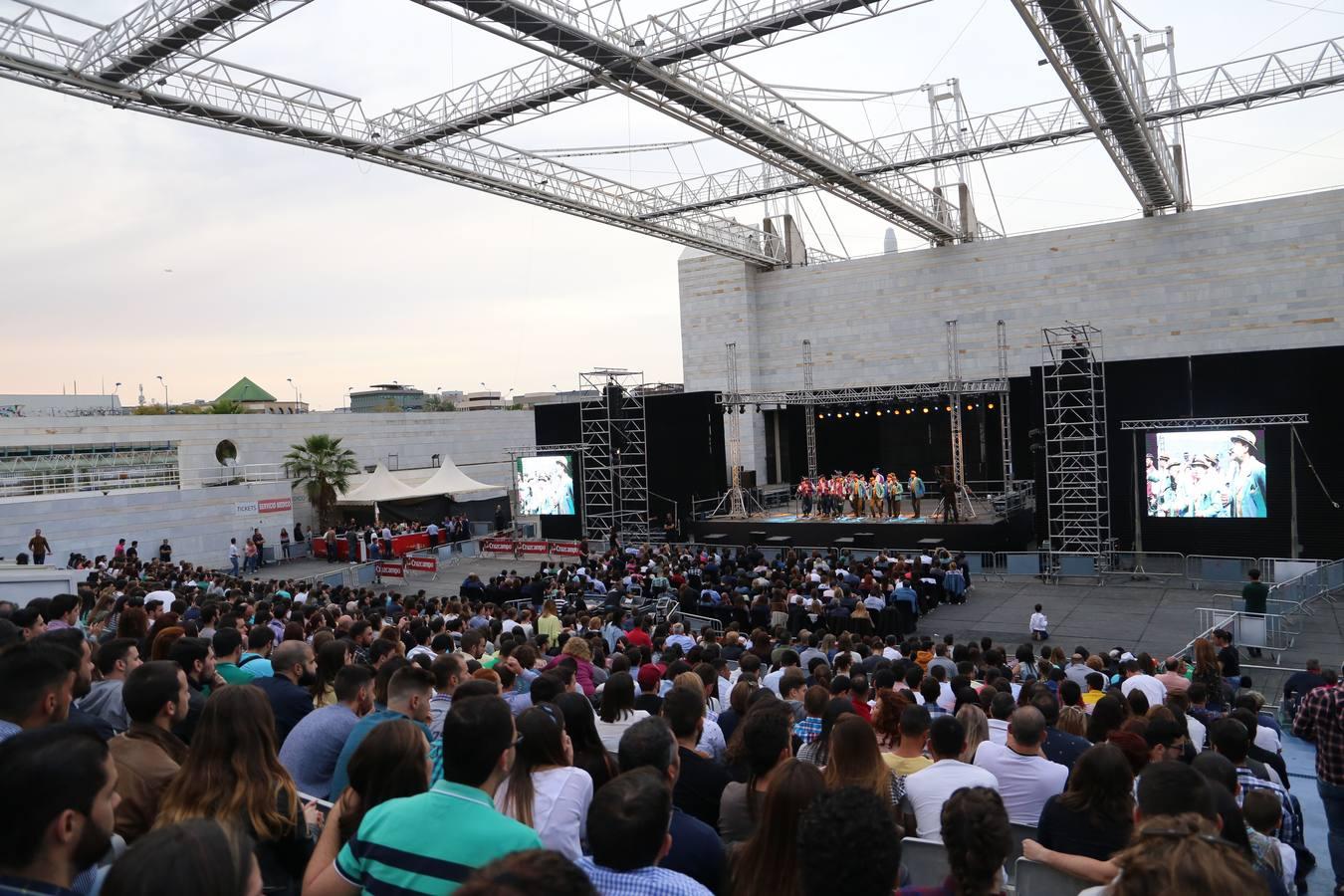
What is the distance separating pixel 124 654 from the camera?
15.3 feet

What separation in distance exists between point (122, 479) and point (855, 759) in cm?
2738

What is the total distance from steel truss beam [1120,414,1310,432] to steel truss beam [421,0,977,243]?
359 inches

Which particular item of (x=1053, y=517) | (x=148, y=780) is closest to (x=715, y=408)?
(x=1053, y=517)

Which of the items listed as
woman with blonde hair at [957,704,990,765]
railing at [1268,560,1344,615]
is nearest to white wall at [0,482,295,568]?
woman with blonde hair at [957,704,990,765]

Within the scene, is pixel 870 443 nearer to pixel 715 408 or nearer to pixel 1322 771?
pixel 715 408

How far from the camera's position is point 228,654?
5.25m

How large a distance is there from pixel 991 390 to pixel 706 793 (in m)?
20.8

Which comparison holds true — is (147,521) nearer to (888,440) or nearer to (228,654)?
(228,654)

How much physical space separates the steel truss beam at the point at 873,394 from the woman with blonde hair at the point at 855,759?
20.4 metres

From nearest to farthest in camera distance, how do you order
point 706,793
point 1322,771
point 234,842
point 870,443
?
1. point 234,842
2. point 706,793
3. point 1322,771
4. point 870,443

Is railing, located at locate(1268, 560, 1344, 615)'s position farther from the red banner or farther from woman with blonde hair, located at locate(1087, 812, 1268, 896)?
the red banner

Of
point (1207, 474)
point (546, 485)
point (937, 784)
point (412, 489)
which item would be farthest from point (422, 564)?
point (937, 784)

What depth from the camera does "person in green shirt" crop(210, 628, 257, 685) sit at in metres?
5.07

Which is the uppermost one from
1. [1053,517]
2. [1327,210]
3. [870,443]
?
[1327,210]
